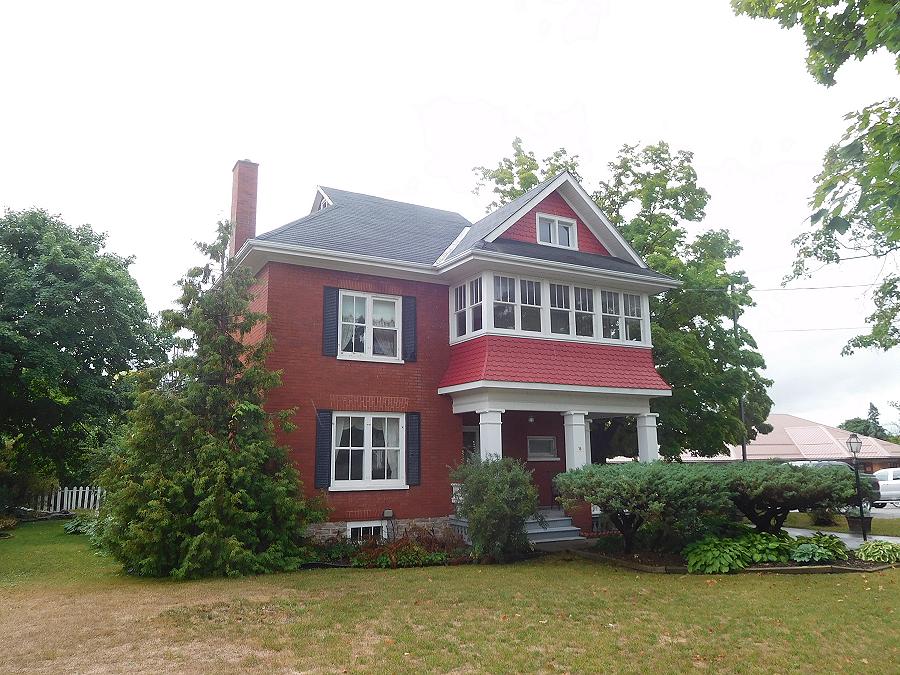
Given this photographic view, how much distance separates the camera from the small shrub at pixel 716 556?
11578mm

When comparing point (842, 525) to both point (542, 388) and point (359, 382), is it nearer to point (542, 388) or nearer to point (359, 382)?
point (542, 388)

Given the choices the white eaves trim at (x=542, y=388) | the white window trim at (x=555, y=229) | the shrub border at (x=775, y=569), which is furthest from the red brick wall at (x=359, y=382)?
the shrub border at (x=775, y=569)

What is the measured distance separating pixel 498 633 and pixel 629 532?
6456 mm

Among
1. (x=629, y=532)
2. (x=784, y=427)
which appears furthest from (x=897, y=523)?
(x=784, y=427)

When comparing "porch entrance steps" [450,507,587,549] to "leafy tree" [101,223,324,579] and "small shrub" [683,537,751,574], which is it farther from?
"leafy tree" [101,223,324,579]

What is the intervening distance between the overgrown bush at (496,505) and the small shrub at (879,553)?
634cm

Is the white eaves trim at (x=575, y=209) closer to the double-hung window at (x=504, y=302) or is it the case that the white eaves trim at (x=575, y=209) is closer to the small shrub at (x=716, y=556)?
the double-hung window at (x=504, y=302)

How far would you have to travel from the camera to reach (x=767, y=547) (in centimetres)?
1214

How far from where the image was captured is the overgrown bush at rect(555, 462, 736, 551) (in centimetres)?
1173

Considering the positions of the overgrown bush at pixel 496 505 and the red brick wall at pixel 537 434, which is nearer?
the overgrown bush at pixel 496 505

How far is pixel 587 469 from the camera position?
13.2m

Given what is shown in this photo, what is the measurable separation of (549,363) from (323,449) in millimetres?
5746

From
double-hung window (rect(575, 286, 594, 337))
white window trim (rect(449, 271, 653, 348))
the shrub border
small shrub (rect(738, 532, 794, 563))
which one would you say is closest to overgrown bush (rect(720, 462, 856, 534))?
small shrub (rect(738, 532, 794, 563))

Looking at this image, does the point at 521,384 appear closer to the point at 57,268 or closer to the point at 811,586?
the point at 811,586
